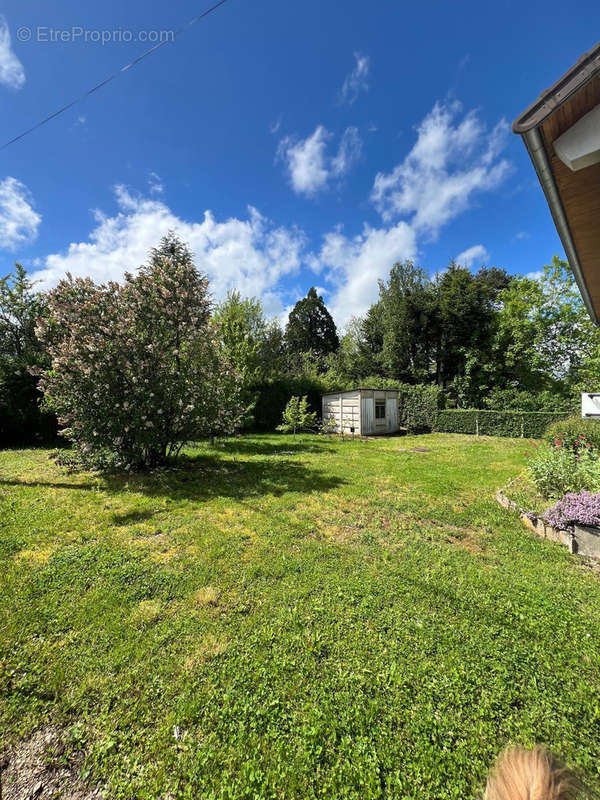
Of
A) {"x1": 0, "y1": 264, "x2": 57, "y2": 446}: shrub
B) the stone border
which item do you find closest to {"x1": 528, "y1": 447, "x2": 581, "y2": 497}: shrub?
the stone border

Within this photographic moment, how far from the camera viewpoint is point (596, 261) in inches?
113

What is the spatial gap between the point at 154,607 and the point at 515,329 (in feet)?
74.7

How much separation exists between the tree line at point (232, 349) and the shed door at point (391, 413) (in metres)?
3.93

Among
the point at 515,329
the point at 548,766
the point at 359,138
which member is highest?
the point at 359,138

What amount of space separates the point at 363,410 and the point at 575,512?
1134 centimetres

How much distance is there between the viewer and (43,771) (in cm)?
144

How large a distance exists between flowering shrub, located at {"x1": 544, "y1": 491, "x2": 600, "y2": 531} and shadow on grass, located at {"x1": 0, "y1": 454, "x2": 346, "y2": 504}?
3.56 m

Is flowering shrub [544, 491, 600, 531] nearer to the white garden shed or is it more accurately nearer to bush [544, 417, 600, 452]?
bush [544, 417, 600, 452]

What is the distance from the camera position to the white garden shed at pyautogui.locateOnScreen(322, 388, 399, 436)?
15.0 metres

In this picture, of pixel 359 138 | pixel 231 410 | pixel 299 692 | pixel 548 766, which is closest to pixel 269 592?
pixel 299 692

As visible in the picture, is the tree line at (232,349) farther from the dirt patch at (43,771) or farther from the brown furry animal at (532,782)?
the brown furry animal at (532,782)

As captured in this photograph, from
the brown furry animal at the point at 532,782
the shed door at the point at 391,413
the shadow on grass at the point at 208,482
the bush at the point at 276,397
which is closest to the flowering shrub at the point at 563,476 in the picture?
the shadow on grass at the point at 208,482

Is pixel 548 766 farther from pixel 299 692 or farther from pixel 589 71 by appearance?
pixel 589 71

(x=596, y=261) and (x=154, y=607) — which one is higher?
(x=596, y=261)
